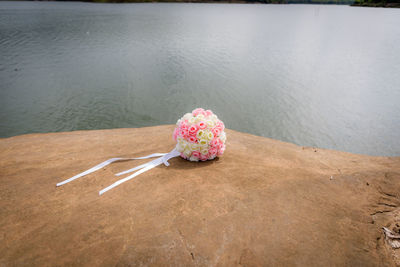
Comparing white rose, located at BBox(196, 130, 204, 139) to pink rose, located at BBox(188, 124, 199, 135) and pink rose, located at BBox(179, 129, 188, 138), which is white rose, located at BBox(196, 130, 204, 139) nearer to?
pink rose, located at BBox(188, 124, 199, 135)

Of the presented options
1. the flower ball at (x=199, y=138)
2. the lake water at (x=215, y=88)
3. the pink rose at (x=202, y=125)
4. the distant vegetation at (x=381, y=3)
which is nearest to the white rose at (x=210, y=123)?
the flower ball at (x=199, y=138)

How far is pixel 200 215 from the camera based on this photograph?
2.85 metres

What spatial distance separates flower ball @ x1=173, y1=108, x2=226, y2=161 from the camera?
4.32 metres

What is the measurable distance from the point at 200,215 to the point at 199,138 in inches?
69.2

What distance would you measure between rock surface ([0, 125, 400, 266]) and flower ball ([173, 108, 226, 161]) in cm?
24

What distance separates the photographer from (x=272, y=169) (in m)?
4.21

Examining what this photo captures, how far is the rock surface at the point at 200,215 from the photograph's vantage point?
2.30 meters

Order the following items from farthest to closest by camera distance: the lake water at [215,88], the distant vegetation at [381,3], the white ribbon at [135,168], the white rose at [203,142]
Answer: the distant vegetation at [381,3] → the lake water at [215,88] → the white rose at [203,142] → the white ribbon at [135,168]

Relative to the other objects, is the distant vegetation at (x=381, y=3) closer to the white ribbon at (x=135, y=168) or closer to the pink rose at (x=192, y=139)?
the pink rose at (x=192, y=139)

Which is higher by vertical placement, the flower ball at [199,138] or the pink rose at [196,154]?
the flower ball at [199,138]

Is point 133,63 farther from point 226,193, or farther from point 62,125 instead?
point 226,193

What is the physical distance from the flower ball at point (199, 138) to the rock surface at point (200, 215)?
237 mm

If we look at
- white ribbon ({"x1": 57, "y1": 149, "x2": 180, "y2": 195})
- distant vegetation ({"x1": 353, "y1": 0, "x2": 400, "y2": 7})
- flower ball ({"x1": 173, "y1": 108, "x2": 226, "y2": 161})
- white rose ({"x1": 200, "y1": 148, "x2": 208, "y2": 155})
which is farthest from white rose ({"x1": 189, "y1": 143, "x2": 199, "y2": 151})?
distant vegetation ({"x1": 353, "y1": 0, "x2": 400, "y2": 7})

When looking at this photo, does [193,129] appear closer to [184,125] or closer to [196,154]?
[184,125]
